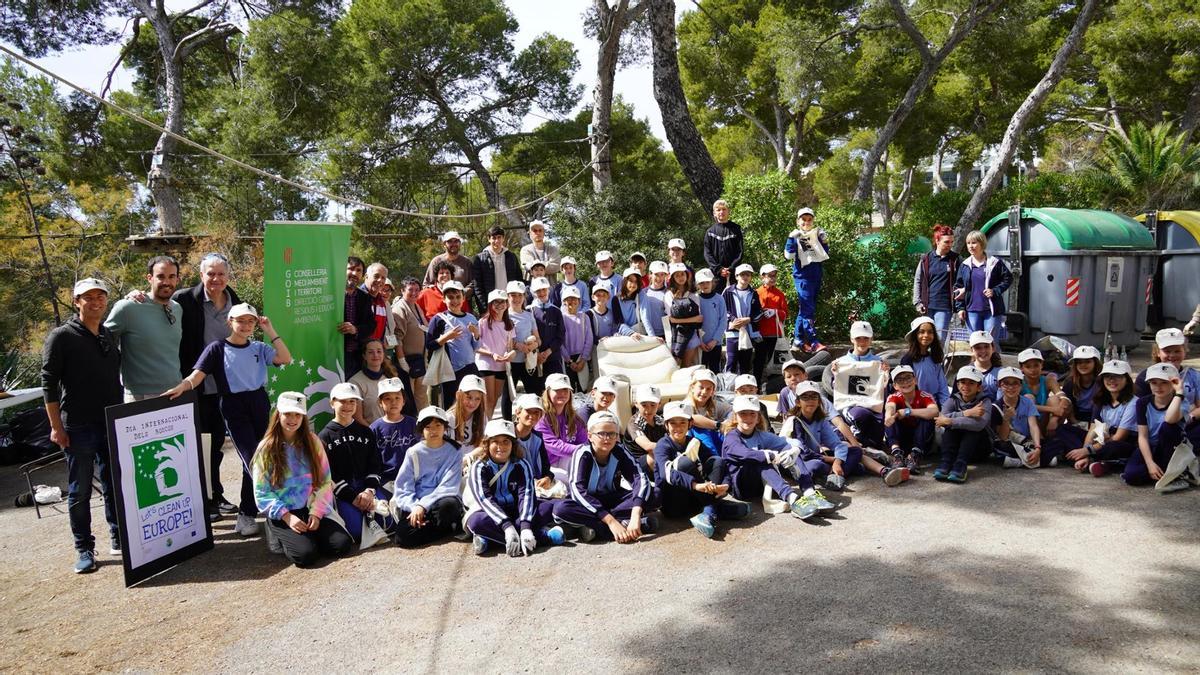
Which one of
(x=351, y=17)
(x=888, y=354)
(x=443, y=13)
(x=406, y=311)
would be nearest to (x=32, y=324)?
(x=351, y=17)

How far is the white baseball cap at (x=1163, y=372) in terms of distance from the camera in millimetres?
6008

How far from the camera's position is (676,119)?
13367 millimetres

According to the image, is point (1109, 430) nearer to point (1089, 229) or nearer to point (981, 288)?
point (981, 288)

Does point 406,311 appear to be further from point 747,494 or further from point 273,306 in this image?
point 747,494

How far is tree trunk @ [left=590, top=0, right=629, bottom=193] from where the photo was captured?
14.2 meters

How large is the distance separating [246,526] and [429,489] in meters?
1.40

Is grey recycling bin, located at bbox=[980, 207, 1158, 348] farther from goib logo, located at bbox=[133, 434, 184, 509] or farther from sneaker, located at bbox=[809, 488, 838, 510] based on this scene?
goib logo, located at bbox=[133, 434, 184, 509]

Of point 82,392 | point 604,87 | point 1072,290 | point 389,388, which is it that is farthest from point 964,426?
point 604,87

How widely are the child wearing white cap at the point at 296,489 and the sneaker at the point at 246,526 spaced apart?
57 cm

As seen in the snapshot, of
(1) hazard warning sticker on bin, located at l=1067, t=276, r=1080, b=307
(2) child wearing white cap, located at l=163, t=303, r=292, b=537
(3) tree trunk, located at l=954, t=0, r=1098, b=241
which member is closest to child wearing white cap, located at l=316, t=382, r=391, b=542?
(2) child wearing white cap, located at l=163, t=303, r=292, b=537

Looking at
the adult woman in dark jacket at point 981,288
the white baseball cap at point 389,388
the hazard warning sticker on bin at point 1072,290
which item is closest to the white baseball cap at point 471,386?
the white baseball cap at point 389,388

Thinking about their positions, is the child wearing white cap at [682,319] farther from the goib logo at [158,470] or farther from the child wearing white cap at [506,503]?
the goib logo at [158,470]

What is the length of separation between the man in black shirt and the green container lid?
10.8 m

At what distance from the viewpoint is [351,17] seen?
814 inches
